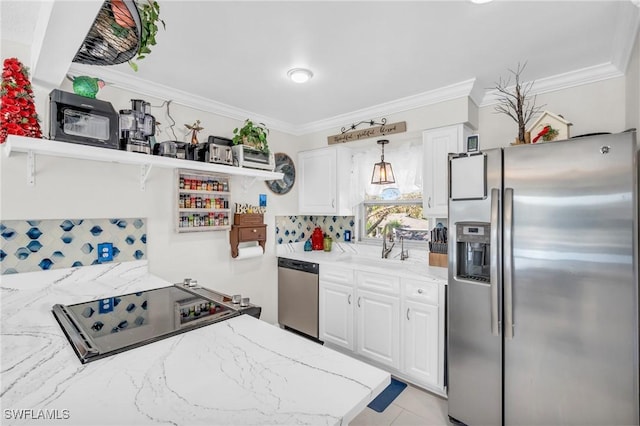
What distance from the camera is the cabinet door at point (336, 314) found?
9.04 feet

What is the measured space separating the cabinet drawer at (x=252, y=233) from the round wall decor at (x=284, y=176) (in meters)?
0.51

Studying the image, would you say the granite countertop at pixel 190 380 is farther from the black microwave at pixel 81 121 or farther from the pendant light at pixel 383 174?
the pendant light at pixel 383 174

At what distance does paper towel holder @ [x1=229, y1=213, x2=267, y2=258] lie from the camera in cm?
290

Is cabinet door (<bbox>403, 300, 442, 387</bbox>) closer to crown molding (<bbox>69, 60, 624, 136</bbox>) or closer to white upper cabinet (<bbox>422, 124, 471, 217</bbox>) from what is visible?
white upper cabinet (<bbox>422, 124, 471, 217</bbox>)

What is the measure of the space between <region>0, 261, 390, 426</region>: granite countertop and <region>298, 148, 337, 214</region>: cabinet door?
2.16 m

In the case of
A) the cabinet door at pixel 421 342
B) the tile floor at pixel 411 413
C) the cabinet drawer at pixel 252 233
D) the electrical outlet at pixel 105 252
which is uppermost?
the cabinet drawer at pixel 252 233

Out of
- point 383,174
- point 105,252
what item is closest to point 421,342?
point 383,174

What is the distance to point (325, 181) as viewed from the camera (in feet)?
11.0

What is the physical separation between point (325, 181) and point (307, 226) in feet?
2.35

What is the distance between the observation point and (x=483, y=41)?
1.81 meters

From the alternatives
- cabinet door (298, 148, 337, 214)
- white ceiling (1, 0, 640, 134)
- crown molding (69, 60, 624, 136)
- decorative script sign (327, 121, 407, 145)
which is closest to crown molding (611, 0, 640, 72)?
white ceiling (1, 0, 640, 134)

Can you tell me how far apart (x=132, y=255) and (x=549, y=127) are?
3.05 m

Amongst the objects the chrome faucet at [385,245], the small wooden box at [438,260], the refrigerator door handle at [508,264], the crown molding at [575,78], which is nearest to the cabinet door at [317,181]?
the chrome faucet at [385,245]

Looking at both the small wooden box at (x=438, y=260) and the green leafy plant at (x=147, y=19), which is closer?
the green leafy plant at (x=147, y=19)
